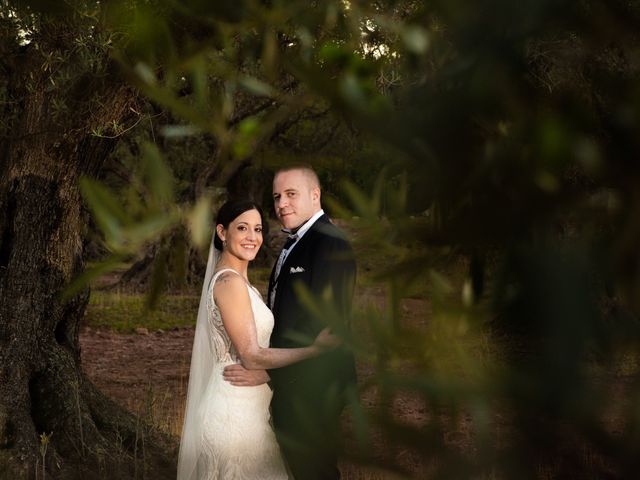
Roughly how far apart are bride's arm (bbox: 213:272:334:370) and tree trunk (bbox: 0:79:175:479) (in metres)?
1.49

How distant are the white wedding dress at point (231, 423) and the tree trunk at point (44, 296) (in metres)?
1.30

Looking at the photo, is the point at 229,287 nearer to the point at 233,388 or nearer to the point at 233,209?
the point at 233,209

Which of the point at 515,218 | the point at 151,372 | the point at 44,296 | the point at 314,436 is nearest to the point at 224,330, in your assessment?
the point at 44,296

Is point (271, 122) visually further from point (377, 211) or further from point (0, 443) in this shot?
point (0, 443)

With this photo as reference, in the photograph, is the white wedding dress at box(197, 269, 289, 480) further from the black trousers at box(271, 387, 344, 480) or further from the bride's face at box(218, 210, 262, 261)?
the black trousers at box(271, 387, 344, 480)

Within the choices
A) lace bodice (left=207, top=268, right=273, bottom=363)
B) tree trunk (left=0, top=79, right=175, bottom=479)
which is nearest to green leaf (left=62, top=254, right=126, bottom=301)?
lace bodice (left=207, top=268, right=273, bottom=363)

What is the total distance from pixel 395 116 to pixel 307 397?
1.20ft

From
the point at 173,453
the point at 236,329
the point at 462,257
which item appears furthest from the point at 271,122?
the point at 173,453

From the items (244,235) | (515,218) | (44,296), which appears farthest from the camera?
(44,296)

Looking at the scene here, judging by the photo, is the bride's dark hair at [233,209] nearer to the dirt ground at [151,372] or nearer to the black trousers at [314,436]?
the dirt ground at [151,372]

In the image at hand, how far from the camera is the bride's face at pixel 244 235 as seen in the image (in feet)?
15.7

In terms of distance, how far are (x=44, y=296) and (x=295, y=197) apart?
2264 millimetres

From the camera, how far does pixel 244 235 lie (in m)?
4.81

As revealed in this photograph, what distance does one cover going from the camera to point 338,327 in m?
0.89
